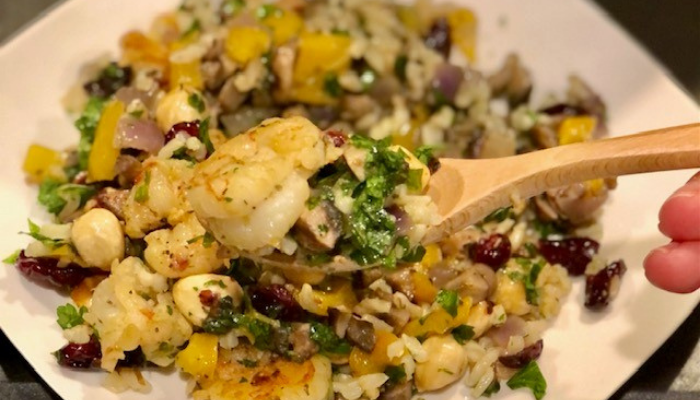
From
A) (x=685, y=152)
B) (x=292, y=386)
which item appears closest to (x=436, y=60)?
(x=685, y=152)

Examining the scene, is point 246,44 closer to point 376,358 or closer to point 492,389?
point 376,358

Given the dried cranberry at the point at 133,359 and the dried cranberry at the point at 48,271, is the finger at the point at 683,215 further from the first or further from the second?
the dried cranberry at the point at 48,271

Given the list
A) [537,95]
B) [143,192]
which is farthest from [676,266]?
[143,192]

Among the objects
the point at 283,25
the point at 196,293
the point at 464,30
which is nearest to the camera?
the point at 196,293

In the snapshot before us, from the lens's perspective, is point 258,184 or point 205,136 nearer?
point 258,184

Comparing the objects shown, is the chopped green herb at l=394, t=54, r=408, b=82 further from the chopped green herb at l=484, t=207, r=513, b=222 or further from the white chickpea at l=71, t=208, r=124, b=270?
the white chickpea at l=71, t=208, r=124, b=270

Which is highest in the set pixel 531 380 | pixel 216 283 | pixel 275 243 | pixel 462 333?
pixel 275 243

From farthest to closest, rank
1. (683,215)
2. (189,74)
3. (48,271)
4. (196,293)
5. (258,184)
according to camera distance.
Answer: (189,74) < (48,271) < (196,293) < (683,215) < (258,184)
